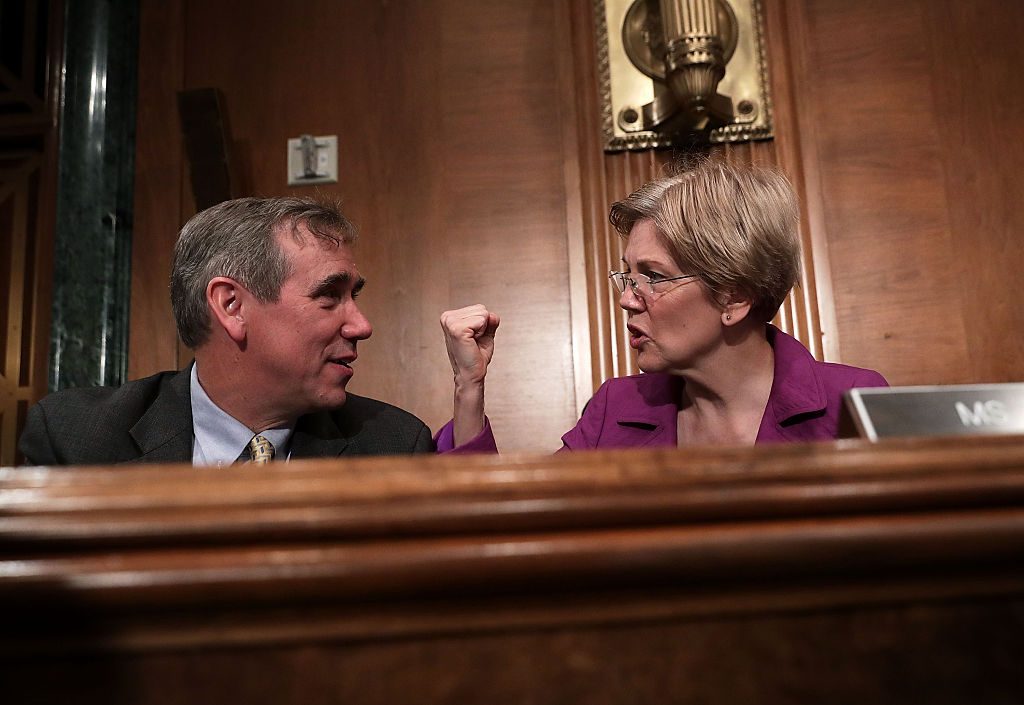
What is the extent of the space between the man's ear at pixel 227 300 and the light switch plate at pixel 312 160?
567 millimetres

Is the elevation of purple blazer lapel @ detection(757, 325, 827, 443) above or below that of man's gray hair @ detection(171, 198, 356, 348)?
below

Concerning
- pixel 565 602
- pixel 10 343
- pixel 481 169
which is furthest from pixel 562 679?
pixel 10 343

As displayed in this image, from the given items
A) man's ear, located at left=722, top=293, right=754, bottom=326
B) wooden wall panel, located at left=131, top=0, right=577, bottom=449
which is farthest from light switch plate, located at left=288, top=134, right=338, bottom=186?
man's ear, located at left=722, top=293, right=754, bottom=326

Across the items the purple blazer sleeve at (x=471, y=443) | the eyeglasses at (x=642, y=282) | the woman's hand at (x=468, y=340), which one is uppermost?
the eyeglasses at (x=642, y=282)

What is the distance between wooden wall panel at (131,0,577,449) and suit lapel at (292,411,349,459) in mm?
312

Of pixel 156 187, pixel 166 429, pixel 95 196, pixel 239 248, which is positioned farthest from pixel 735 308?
pixel 95 196

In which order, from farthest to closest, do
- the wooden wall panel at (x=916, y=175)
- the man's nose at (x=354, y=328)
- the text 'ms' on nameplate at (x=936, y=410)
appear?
the wooden wall panel at (x=916, y=175) → the man's nose at (x=354, y=328) → the text 'ms' on nameplate at (x=936, y=410)

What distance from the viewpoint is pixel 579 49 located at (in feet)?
7.13

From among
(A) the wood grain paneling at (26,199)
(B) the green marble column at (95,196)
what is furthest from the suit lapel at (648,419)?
(A) the wood grain paneling at (26,199)

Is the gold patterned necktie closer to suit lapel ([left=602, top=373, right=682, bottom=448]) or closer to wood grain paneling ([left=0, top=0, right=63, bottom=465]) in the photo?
suit lapel ([left=602, top=373, right=682, bottom=448])

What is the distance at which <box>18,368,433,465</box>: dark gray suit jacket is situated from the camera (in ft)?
5.09

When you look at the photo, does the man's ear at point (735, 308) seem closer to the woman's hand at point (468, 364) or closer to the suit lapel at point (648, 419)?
the suit lapel at point (648, 419)

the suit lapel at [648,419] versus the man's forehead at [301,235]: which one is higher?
the man's forehead at [301,235]

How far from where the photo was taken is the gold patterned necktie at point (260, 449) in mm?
1646
